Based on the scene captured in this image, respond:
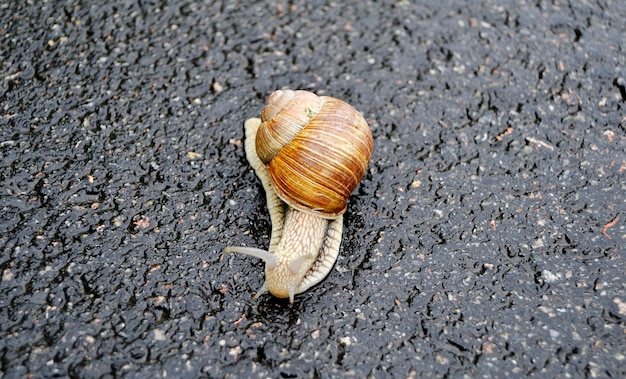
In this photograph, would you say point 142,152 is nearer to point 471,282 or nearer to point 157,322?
point 157,322

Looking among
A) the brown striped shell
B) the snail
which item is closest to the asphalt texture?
the snail

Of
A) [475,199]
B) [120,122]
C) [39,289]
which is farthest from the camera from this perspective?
[120,122]

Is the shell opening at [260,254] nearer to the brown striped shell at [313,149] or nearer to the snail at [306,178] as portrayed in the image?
the snail at [306,178]

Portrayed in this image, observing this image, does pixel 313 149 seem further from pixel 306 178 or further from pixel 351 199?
pixel 351 199

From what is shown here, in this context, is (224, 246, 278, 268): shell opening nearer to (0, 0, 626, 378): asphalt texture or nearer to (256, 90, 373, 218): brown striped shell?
(0, 0, 626, 378): asphalt texture

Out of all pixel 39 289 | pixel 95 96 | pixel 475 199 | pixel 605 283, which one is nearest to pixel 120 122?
pixel 95 96

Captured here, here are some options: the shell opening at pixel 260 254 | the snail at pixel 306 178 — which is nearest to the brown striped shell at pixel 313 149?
the snail at pixel 306 178

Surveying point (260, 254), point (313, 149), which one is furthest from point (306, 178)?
point (260, 254)
